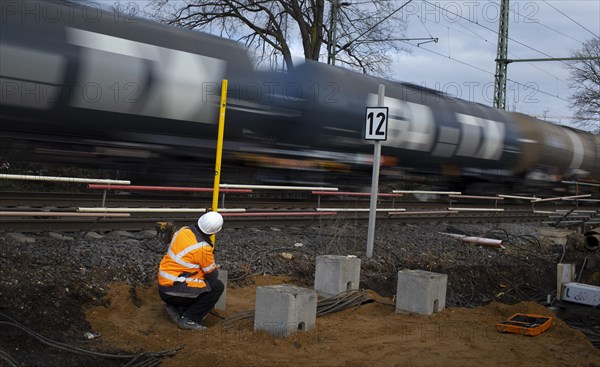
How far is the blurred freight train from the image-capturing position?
9.55 meters

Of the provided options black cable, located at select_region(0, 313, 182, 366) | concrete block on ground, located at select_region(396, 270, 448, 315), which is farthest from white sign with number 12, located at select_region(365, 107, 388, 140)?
black cable, located at select_region(0, 313, 182, 366)

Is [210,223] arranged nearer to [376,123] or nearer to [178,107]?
[376,123]

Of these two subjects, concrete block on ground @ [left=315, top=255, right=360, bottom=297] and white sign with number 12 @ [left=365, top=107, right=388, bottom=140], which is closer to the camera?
concrete block on ground @ [left=315, top=255, right=360, bottom=297]

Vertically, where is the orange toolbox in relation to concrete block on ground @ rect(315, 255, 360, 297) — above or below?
below

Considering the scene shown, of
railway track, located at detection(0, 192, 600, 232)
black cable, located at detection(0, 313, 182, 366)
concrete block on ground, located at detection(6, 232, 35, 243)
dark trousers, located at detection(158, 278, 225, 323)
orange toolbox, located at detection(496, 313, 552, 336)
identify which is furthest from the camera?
railway track, located at detection(0, 192, 600, 232)

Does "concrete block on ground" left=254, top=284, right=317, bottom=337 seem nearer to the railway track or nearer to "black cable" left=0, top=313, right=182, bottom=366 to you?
"black cable" left=0, top=313, right=182, bottom=366

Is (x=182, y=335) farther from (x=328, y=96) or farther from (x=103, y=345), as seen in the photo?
(x=328, y=96)

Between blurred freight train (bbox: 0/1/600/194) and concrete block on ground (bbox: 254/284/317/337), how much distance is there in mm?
5831

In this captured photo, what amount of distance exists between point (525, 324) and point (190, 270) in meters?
3.67

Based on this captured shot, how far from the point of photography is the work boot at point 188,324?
5.88 m

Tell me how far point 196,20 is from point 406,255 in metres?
17.6

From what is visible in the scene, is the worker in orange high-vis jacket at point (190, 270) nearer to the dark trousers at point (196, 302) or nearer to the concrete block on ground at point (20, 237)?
the dark trousers at point (196, 302)

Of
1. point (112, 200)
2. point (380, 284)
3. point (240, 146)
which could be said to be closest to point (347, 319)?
point (380, 284)

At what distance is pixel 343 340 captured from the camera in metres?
5.88
